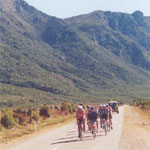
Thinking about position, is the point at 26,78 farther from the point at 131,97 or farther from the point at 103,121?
the point at 103,121

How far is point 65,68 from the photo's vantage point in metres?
136

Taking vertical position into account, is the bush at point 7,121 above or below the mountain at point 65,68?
below

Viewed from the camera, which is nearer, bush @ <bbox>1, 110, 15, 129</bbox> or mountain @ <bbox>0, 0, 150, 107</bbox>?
bush @ <bbox>1, 110, 15, 129</bbox>

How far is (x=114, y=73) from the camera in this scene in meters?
141

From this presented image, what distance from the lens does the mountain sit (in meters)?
99.1

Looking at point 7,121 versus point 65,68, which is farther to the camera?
point 65,68

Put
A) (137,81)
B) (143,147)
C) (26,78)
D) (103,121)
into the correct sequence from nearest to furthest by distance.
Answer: (143,147) < (103,121) < (26,78) < (137,81)

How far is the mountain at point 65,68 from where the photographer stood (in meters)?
99.1

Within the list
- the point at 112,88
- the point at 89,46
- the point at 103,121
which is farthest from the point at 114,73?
the point at 103,121

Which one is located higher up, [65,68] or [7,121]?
[65,68]

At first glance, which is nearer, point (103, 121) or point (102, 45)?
point (103, 121)

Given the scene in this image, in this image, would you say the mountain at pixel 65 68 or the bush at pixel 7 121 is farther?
the mountain at pixel 65 68

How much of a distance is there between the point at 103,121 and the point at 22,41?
13134 centimetres

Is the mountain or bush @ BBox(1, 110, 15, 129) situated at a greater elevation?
the mountain
